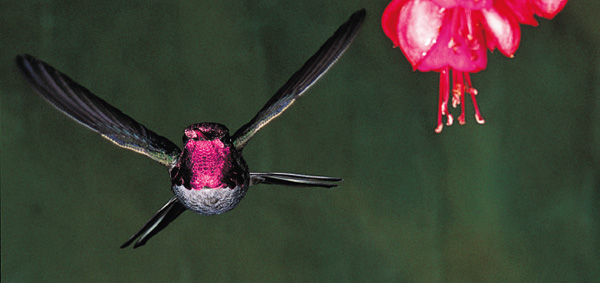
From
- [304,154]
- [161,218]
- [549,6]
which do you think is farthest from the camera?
[304,154]

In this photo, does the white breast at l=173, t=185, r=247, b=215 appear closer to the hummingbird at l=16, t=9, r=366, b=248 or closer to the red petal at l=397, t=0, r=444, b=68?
the hummingbird at l=16, t=9, r=366, b=248

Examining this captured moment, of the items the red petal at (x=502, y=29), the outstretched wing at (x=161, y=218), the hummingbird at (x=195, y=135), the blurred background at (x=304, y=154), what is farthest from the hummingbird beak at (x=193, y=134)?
the blurred background at (x=304, y=154)

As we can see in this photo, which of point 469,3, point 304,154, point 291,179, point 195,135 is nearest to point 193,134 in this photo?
point 195,135

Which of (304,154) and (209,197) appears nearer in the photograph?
(209,197)

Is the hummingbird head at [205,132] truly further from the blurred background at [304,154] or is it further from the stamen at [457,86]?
the blurred background at [304,154]

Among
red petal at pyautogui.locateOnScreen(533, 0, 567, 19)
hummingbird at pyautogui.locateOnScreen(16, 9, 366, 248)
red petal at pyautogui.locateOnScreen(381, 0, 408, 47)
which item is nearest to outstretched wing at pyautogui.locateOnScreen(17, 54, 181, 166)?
hummingbird at pyautogui.locateOnScreen(16, 9, 366, 248)

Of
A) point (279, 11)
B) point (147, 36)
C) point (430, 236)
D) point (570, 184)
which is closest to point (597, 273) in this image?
point (570, 184)

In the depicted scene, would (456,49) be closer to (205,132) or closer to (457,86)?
(457,86)
